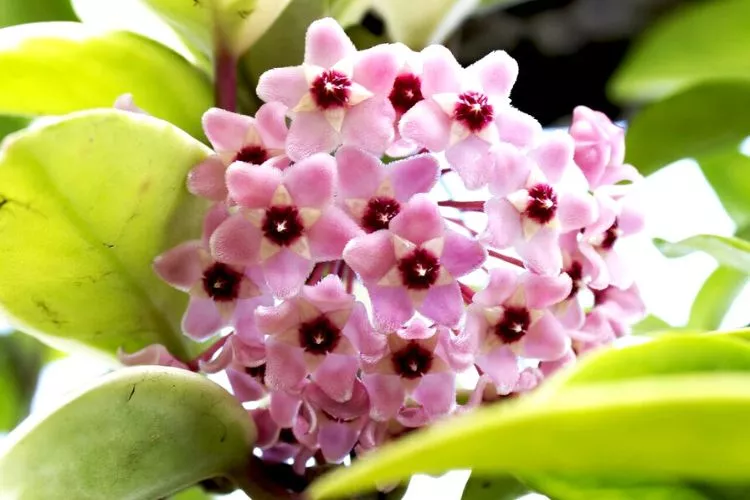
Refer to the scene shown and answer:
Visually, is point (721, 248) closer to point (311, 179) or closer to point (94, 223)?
point (311, 179)

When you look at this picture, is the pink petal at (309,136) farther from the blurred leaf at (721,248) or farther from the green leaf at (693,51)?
the green leaf at (693,51)

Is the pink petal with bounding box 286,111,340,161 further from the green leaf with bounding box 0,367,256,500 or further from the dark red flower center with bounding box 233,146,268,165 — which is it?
the green leaf with bounding box 0,367,256,500

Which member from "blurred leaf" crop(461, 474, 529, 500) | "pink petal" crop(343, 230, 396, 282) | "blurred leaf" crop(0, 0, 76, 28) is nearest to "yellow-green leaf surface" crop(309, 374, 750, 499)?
"pink petal" crop(343, 230, 396, 282)

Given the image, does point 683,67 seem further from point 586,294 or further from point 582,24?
point 586,294

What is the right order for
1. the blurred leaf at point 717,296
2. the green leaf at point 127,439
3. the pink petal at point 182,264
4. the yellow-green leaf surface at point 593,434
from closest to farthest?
the yellow-green leaf surface at point 593,434, the green leaf at point 127,439, the pink petal at point 182,264, the blurred leaf at point 717,296

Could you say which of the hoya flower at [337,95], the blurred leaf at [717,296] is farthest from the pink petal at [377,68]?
the blurred leaf at [717,296]

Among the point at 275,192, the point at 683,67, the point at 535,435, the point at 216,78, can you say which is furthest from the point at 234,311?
the point at 683,67

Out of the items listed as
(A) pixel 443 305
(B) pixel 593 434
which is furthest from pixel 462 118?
(B) pixel 593 434
